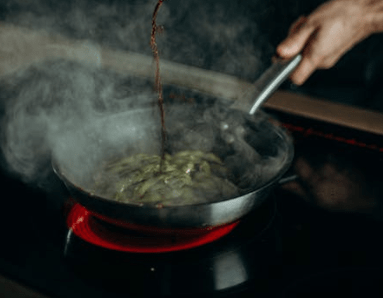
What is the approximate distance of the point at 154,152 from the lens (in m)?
1.22

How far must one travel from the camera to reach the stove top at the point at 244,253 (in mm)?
793

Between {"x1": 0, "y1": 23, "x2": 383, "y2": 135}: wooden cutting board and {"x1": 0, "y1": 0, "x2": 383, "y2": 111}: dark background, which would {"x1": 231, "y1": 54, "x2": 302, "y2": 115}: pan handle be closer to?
{"x1": 0, "y1": 23, "x2": 383, "y2": 135}: wooden cutting board

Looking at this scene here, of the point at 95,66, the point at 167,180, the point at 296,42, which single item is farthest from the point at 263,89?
the point at 95,66

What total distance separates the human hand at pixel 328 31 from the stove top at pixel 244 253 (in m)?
0.34

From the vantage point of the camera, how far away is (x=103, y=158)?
1.15m

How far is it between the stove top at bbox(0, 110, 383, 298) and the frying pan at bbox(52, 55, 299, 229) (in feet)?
0.35

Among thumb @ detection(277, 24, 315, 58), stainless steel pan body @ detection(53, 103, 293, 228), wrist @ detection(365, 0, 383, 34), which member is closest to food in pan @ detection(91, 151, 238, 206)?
stainless steel pan body @ detection(53, 103, 293, 228)

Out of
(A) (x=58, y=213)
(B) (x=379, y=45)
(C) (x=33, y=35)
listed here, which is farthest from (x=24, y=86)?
(B) (x=379, y=45)

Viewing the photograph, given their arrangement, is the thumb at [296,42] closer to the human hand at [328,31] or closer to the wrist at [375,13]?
the human hand at [328,31]

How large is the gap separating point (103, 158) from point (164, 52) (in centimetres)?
129

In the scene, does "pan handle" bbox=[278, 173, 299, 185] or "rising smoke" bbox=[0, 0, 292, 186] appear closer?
"pan handle" bbox=[278, 173, 299, 185]

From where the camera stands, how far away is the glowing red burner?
896 mm

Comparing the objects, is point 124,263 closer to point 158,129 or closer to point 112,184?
point 112,184

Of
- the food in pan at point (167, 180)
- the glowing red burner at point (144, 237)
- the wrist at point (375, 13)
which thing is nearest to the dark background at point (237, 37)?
the wrist at point (375, 13)
